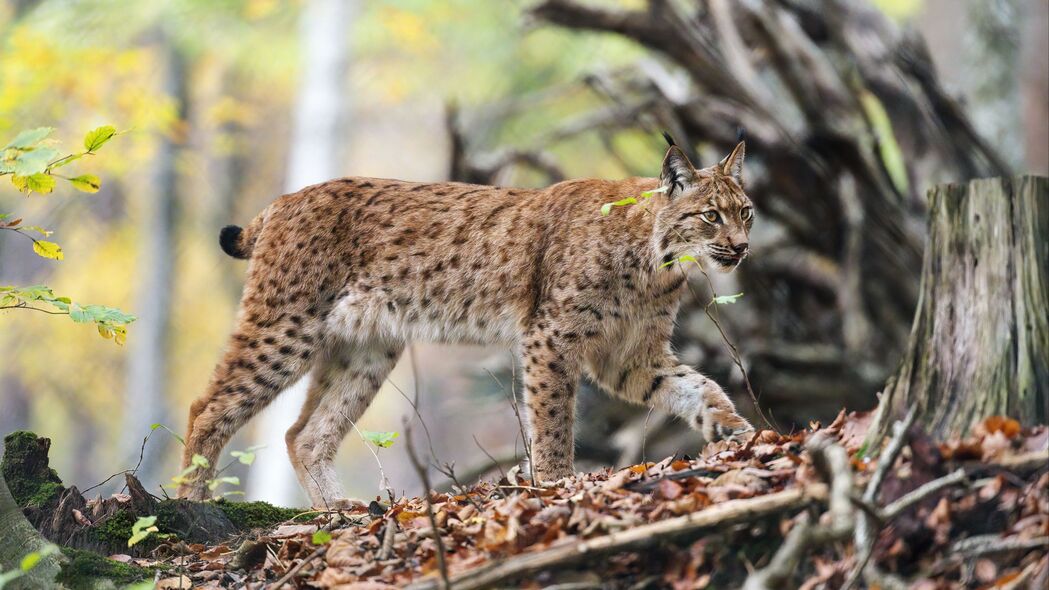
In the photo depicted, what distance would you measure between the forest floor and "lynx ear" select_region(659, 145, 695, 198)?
230 cm

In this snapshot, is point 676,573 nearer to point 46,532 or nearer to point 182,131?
point 46,532

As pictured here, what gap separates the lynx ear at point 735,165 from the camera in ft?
19.9

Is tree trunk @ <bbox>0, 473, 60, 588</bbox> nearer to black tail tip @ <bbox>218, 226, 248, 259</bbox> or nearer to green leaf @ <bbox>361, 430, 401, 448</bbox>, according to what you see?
green leaf @ <bbox>361, 430, 401, 448</bbox>

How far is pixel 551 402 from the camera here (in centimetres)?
602

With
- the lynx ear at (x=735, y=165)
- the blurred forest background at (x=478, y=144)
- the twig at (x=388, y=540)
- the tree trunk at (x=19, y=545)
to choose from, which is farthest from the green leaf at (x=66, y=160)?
the lynx ear at (x=735, y=165)

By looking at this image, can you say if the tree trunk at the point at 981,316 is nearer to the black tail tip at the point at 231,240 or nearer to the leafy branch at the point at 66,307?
the leafy branch at the point at 66,307

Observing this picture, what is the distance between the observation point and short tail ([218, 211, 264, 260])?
A: 6.70 m

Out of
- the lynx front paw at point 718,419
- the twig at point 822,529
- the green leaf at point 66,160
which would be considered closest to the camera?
the twig at point 822,529

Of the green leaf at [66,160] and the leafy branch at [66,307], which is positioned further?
the leafy branch at [66,307]

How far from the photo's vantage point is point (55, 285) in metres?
20.1

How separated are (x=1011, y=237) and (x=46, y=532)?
367 cm

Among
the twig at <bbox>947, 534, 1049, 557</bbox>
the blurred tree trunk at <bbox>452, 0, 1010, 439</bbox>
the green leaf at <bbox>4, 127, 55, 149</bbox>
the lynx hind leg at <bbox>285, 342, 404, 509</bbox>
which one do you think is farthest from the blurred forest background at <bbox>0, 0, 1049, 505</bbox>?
the twig at <bbox>947, 534, 1049, 557</bbox>

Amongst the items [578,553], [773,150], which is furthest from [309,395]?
[773,150]

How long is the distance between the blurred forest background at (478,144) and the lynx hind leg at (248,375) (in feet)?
4.20
